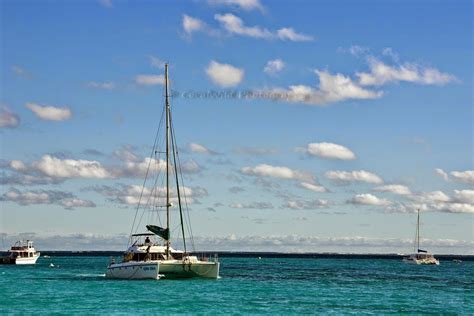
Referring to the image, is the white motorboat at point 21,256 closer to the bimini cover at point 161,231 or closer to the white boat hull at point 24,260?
the white boat hull at point 24,260

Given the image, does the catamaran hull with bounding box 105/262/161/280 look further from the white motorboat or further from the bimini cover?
the white motorboat

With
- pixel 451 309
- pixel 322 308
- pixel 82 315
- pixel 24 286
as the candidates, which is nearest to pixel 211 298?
pixel 322 308

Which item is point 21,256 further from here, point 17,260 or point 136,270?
point 136,270

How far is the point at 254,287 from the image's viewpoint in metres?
97.1

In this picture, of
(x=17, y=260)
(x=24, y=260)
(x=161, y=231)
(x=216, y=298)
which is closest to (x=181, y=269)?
(x=161, y=231)

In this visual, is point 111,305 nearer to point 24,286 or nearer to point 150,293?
point 150,293

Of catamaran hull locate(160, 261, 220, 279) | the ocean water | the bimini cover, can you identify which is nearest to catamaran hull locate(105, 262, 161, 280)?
catamaran hull locate(160, 261, 220, 279)

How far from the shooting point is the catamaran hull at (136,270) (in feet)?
299

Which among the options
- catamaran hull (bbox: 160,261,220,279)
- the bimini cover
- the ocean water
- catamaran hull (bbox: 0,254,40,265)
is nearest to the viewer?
the ocean water

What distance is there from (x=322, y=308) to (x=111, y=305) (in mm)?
17648

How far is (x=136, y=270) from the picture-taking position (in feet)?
306

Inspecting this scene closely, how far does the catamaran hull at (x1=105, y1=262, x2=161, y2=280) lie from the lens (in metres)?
91.2

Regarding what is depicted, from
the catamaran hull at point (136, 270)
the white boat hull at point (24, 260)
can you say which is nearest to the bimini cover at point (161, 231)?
the catamaran hull at point (136, 270)

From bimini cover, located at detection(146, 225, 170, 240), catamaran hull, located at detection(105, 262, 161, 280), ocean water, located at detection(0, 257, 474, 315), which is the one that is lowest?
ocean water, located at detection(0, 257, 474, 315)
